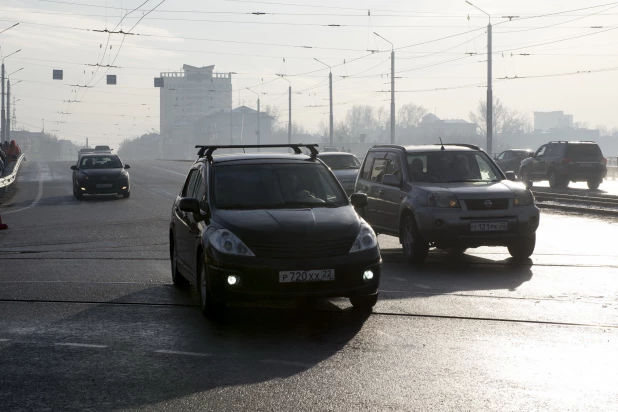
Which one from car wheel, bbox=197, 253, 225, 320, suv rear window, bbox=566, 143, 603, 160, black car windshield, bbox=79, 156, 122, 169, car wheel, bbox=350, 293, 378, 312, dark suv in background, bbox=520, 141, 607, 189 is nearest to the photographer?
car wheel, bbox=197, 253, 225, 320

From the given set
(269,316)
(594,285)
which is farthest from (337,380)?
(594,285)

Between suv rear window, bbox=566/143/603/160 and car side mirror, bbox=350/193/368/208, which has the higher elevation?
suv rear window, bbox=566/143/603/160

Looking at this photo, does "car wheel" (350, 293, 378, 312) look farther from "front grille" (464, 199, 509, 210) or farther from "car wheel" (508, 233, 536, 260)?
"car wheel" (508, 233, 536, 260)

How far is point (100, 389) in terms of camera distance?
600 cm

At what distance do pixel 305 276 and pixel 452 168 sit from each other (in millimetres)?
5886

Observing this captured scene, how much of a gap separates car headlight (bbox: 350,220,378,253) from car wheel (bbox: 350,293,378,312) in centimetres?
47

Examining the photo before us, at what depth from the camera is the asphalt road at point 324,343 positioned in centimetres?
580

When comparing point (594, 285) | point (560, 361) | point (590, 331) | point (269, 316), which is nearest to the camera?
point (560, 361)

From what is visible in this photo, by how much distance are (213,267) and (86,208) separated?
63.5 ft

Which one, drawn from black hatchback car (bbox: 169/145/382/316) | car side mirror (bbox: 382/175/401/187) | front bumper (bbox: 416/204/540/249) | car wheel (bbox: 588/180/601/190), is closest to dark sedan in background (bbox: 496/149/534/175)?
car wheel (bbox: 588/180/601/190)

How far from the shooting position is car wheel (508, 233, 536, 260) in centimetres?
1280

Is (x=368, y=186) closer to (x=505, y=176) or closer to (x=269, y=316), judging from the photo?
(x=505, y=176)

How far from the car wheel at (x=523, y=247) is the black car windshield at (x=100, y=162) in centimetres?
2165

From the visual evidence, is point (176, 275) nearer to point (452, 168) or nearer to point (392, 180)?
point (392, 180)
